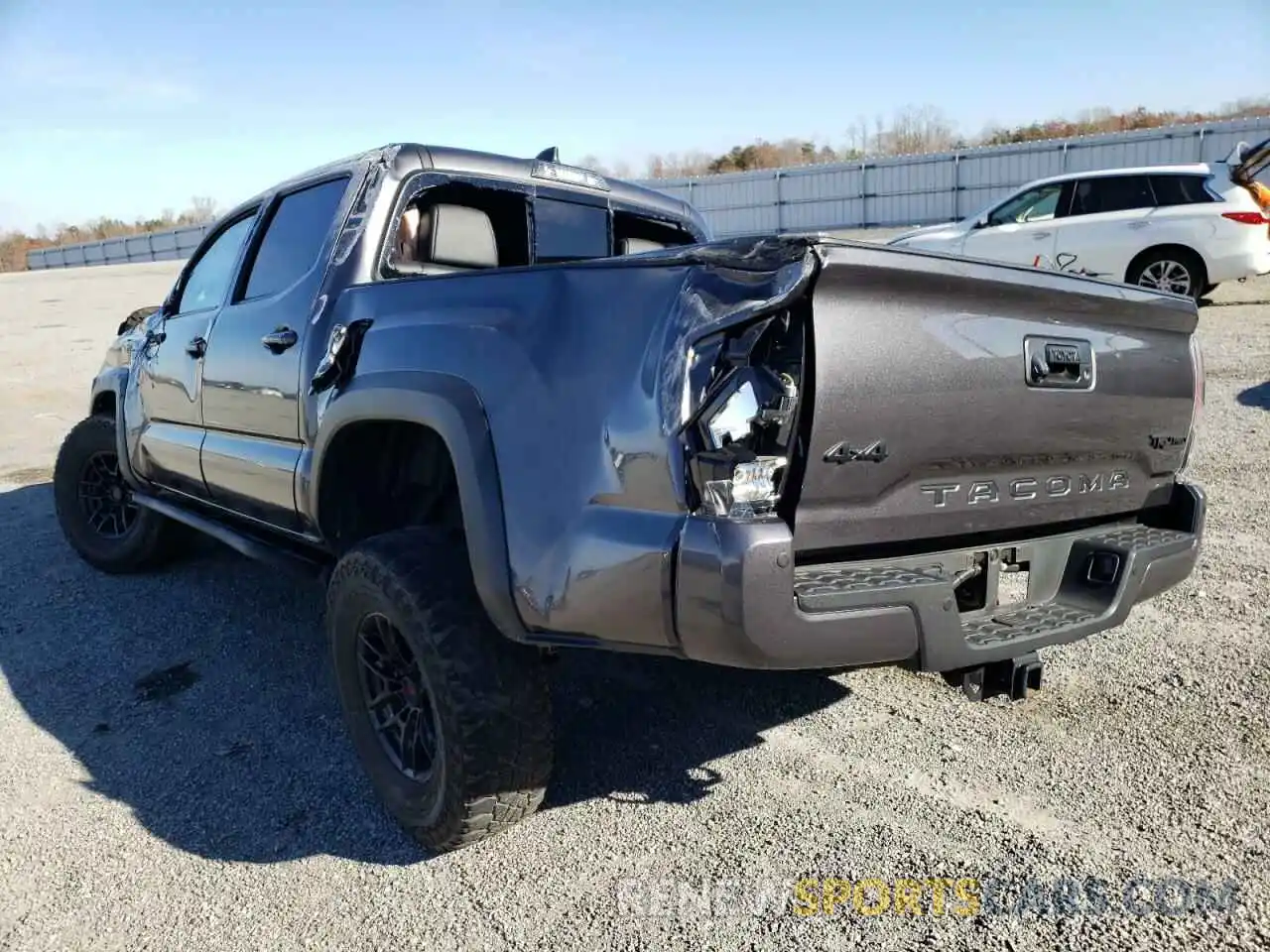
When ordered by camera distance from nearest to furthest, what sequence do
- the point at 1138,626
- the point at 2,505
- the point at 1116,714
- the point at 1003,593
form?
the point at 1003,593, the point at 1116,714, the point at 1138,626, the point at 2,505

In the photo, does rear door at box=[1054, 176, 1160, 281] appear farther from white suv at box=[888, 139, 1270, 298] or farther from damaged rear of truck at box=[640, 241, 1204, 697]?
damaged rear of truck at box=[640, 241, 1204, 697]

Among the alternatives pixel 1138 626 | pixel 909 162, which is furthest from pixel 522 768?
pixel 909 162

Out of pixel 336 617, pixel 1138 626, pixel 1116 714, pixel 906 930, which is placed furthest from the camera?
pixel 1138 626

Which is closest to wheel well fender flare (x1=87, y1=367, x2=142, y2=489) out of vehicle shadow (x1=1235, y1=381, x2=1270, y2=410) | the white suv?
vehicle shadow (x1=1235, y1=381, x2=1270, y2=410)

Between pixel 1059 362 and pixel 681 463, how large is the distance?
3.73 feet

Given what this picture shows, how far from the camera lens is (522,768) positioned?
2549 mm

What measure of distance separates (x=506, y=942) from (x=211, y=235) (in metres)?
3.68

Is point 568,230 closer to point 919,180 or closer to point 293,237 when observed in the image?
point 293,237

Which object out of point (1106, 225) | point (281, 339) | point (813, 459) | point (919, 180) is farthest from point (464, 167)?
point (919, 180)

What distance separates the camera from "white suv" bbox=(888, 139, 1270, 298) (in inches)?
401

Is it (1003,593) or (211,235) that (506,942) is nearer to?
(1003,593)

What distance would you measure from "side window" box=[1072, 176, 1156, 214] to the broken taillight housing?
34.9ft

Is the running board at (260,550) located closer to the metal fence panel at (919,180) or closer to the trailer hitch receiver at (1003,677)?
the trailer hitch receiver at (1003,677)

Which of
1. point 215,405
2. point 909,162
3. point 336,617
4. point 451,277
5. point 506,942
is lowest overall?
point 506,942
